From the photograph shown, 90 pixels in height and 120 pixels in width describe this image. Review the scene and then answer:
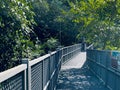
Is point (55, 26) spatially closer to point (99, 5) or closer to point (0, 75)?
point (99, 5)

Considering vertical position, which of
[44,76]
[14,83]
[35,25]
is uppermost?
[35,25]

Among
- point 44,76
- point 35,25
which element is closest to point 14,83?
point 44,76

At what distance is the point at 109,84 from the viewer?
9227mm

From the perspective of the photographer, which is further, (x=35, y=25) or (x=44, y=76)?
(x=35, y=25)

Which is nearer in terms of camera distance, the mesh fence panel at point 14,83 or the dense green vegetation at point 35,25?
the mesh fence panel at point 14,83

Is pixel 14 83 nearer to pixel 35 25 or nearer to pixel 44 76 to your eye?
pixel 44 76

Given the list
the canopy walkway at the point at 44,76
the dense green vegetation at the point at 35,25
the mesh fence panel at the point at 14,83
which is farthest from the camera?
the dense green vegetation at the point at 35,25

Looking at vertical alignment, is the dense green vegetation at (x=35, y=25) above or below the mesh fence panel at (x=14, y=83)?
above

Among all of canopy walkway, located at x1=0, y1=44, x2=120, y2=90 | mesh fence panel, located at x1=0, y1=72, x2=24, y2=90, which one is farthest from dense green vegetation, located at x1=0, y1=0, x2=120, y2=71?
mesh fence panel, located at x1=0, y1=72, x2=24, y2=90

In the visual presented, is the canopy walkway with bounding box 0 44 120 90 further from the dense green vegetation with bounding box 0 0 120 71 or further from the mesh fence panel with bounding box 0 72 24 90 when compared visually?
the dense green vegetation with bounding box 0 0 120 71

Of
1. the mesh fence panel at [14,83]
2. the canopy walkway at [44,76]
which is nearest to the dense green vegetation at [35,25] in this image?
the canopy walkway at [44,76]

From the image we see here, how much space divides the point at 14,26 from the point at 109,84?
15.5 feet

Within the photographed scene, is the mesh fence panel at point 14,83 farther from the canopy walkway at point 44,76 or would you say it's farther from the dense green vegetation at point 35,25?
the dense green vegetation at point 35,25

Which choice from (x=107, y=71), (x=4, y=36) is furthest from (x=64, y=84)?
(x=4, y=36)
